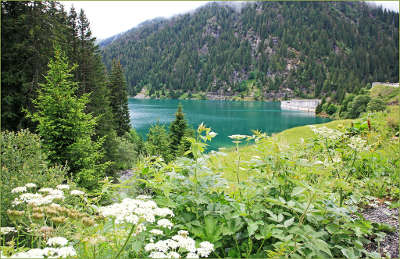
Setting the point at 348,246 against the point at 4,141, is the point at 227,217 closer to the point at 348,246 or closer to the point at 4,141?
the point at 348,246

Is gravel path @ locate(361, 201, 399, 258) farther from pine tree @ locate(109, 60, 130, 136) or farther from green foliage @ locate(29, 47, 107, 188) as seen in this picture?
pine tree @ locate(109, 60, 130, 136)

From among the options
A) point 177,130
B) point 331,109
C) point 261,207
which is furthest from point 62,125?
point 331,109

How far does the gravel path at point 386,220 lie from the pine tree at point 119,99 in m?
38.9

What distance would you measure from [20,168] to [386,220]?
8.22m

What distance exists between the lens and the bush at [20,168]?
205 inches

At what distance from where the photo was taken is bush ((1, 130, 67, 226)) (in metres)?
5.20

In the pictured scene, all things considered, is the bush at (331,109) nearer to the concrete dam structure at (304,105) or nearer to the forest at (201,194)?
the concrete dam structure at (304,105)

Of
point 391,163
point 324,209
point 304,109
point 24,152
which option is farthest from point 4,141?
point 304,109

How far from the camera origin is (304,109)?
12606 centimetres

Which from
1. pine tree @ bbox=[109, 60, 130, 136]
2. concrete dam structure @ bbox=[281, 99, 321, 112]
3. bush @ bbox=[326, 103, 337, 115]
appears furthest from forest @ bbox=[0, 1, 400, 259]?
concrete dam structure @ bbox=[281, 99, 321, 112]

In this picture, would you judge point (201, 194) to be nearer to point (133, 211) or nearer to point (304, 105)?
point (133, 211)

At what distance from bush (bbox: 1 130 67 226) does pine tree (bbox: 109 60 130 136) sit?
32.6 metres

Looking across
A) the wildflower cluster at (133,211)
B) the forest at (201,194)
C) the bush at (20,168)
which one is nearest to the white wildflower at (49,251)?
the forest at (201,194)

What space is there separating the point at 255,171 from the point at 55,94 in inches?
456
